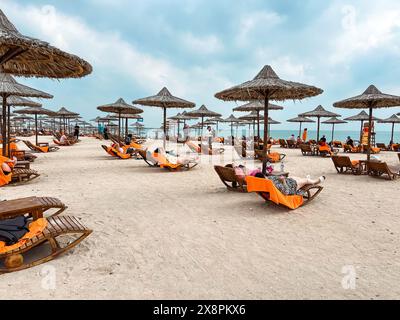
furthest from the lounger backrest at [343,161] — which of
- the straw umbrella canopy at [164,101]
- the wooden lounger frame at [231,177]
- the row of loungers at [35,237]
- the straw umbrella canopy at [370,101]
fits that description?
the row of loungers at [35,237]

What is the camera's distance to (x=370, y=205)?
520 cm

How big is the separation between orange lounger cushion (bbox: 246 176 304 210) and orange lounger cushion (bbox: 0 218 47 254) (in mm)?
2942

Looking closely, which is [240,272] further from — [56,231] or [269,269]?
[56,231]

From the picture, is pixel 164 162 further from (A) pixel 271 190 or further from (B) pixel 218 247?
(B) pixel 218 247

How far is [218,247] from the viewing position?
3.46m

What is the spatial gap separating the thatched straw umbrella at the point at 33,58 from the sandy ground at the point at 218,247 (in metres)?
2.14

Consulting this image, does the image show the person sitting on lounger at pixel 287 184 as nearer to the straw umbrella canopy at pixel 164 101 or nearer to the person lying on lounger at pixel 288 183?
the person lying on lounger at pixel 288 183

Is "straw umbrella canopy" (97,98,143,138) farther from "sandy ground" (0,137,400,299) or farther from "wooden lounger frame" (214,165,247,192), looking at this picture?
"wooden lounger frame" (214,165,247,192)

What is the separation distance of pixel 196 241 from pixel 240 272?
89cm

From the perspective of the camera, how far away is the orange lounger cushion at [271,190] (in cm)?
476

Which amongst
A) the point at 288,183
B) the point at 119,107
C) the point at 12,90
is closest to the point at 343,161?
the point at 288,183

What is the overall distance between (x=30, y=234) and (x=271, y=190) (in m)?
3.29

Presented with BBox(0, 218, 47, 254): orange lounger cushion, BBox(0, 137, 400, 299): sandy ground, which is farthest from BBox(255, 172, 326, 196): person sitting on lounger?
BBox(0, 218, 47, 254): orange lounger cushion
